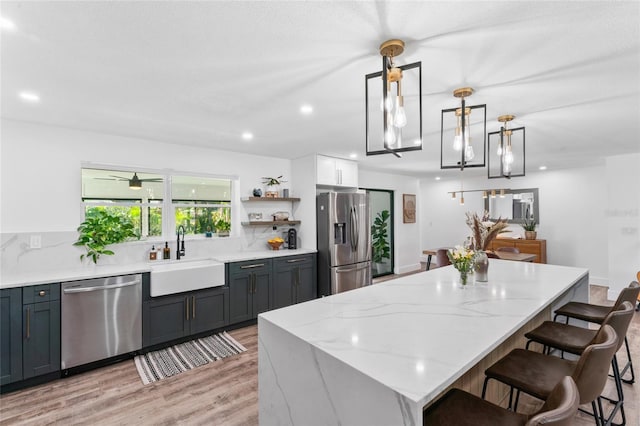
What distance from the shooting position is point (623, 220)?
4898 mm

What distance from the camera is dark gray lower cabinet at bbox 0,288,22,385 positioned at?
249cm

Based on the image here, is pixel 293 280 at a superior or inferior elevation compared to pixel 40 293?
inferior

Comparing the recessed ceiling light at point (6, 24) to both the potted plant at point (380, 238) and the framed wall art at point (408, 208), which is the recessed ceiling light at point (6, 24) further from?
the framed wall art at point (408, 208)

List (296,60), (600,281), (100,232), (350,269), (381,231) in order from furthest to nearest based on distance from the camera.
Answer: (381,231), (600,281), (350,269), (100,232), (296,60)

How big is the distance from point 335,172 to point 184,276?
2.73m

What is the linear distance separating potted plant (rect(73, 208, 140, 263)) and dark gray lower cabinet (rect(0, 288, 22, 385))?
750 mm

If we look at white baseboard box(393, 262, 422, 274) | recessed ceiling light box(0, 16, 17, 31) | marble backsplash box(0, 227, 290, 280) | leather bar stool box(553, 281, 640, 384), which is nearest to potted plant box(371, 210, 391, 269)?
white baseboard box(393, 262, 422, 274)

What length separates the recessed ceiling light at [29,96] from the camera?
235 cm

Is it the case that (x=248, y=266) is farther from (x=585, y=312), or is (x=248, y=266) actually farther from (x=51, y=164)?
(x=585, y=312)

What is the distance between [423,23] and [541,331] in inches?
83.4

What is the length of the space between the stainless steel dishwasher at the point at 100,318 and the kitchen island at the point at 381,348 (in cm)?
212

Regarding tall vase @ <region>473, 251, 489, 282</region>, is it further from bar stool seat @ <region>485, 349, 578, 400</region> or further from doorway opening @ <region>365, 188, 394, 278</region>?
doorway opening @ <region>365, 188, 394, 278</region>

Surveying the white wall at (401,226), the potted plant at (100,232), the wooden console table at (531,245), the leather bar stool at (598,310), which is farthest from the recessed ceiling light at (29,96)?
the wooden console table at (531,245)

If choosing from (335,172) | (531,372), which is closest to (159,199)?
(335,172)
